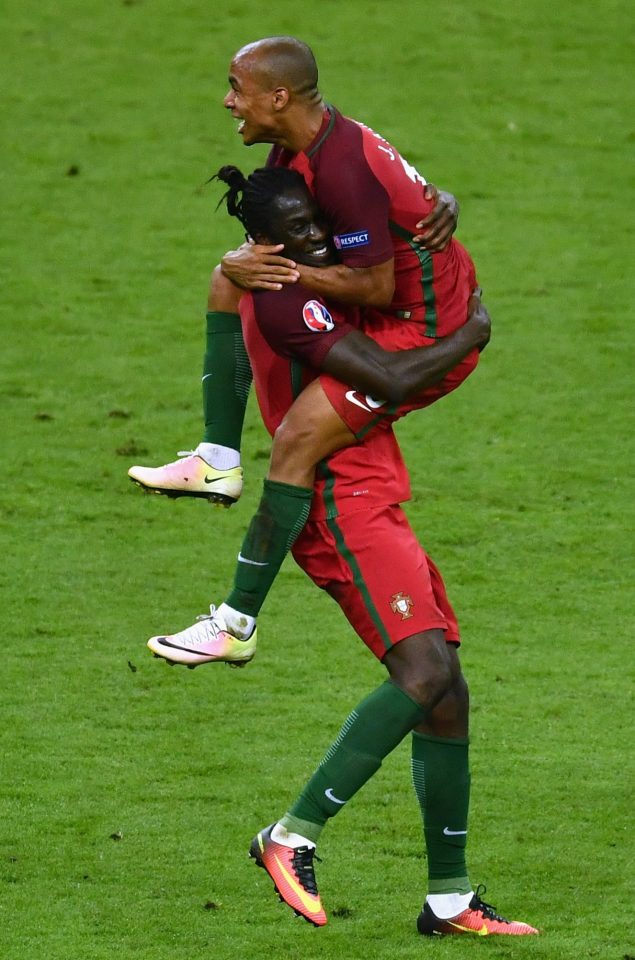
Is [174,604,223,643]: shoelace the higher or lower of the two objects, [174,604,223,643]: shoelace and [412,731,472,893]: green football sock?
the higher

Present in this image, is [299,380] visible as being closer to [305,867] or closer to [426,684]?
[426,684]

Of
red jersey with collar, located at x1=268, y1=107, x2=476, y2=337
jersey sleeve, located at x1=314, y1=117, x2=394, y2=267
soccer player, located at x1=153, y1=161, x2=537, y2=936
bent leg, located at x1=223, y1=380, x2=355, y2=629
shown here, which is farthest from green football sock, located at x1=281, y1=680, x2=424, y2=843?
jersey sleeve, located at x1=314, y1=117, x2=394, y2=267

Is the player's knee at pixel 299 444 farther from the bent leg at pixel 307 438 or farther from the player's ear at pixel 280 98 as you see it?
the player's ear at pixel 280 98

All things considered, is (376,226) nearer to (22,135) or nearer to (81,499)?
(81,499)

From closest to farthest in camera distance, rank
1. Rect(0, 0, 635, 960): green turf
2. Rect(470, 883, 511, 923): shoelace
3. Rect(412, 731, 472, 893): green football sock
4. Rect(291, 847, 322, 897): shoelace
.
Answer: Rect(291, 847, 322, 897): shoelace
Rect(412, 731, 472, 893): green football sock
Rect(470, 883, 511, 923): shoelace
Rect(0, 0, 635, 960): green turf

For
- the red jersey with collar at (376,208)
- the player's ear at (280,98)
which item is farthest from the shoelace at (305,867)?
the player's ear at (280,98)

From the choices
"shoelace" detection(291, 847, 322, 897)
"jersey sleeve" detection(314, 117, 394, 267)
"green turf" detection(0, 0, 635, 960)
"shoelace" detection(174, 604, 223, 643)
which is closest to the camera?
"jersey sleeve" detection(314, 117, 394, 267)

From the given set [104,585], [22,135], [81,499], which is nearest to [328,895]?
[104,585]

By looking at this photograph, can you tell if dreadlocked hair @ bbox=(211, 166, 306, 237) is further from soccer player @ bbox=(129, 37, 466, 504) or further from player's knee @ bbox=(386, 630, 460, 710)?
player's knee @ bbox=(386, 630, 460, 710)

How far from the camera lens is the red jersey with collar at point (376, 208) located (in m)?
4.88

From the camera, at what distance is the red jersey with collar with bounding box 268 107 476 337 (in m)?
4.88

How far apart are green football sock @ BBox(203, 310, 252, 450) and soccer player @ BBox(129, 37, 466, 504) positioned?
0.35 meters

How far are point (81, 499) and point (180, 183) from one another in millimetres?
4651

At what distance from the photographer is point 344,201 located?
4.87 metres
